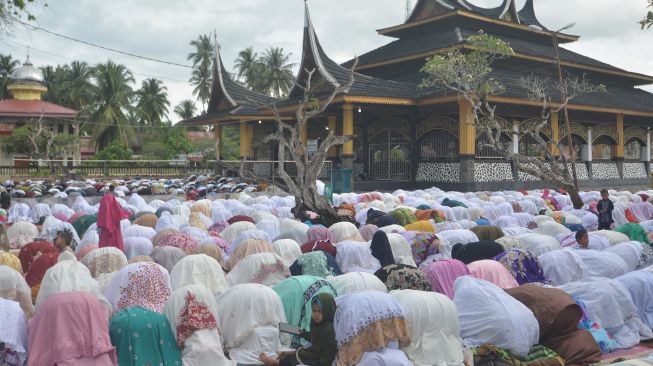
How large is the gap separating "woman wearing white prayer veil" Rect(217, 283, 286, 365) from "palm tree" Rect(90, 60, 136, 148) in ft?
117

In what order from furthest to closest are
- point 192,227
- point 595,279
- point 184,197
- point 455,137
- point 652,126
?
point 652,126 < point 455,137 < point 184,197 < point 192,227 < point 595,279

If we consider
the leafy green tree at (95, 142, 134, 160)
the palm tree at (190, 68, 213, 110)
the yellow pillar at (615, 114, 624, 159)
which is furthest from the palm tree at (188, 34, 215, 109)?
the yellow pillar at (615, 114, 624, 159)

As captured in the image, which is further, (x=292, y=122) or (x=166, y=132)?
(x=166, y=132)

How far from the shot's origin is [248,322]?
5625mm

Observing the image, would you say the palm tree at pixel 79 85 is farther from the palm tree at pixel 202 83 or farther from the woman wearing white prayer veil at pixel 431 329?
the woman wearing white prayer veil at pixel 431 329

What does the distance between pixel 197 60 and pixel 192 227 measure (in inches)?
1839

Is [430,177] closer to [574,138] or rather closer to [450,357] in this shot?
[574,138]

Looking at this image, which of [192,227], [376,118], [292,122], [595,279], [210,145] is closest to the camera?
[595,279]

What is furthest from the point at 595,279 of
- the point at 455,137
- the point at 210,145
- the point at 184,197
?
the point at 210,145

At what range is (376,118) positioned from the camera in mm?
24219

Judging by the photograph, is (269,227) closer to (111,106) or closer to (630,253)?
(630,253)

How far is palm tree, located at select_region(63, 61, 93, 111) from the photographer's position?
149 feet

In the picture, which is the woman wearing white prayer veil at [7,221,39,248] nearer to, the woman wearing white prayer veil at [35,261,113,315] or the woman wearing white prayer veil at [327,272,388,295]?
the woman wearing white prayer veil at [35,261,113,315]

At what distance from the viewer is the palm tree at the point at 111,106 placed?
40156 millimetres
